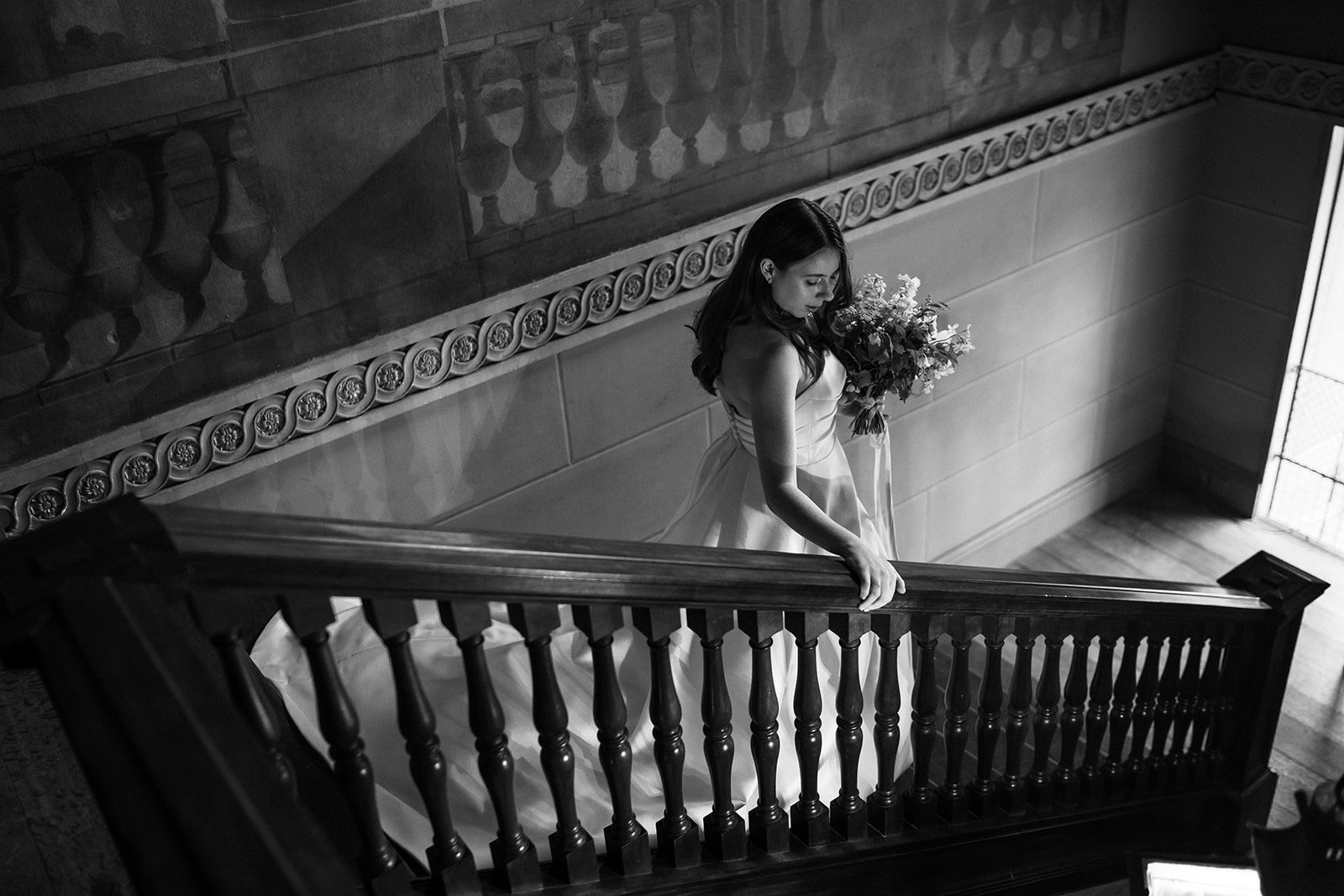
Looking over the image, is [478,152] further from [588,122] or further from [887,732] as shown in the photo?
[887,732]

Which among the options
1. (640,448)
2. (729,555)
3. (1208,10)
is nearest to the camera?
(729,555)

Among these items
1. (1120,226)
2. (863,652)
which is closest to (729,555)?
(863,652)

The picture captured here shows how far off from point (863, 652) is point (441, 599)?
2.16m

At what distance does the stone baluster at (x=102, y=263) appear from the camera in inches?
108

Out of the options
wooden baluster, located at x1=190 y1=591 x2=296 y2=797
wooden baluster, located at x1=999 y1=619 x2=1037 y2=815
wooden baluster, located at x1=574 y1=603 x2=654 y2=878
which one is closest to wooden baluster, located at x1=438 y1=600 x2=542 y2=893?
wooden baluster, located at x1=574 y1=603 x2=654 y2=878

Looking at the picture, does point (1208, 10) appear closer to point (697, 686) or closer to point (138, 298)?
point (697, 686)

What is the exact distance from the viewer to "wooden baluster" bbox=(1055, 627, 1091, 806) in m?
3.08

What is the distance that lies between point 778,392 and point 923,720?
36.0 inches

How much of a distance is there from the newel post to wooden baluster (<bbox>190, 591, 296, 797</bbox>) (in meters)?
2.78

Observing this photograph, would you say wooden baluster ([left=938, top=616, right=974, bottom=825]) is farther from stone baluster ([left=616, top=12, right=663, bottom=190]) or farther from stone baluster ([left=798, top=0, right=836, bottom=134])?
stone baluster ([left=798, top=0, right=836, bottom=134])

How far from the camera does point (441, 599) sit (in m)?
1.63

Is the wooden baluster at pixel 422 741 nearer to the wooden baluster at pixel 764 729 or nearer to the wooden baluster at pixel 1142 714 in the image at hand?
the wooden baluster at pixel 764 729

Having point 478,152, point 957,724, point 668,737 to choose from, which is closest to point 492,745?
point 668,737

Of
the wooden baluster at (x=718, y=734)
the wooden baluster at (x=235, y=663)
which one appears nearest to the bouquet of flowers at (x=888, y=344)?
the wooden baluster at (x=718, y=734)
